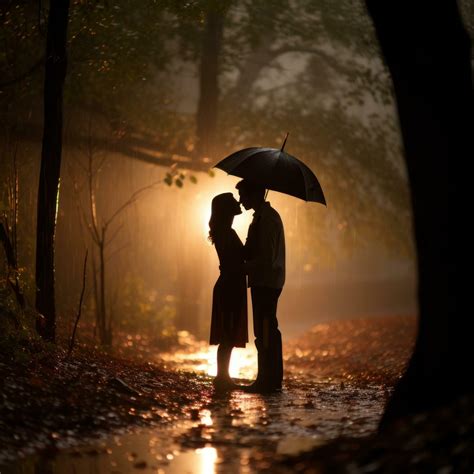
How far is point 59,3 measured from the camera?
34.9 ft

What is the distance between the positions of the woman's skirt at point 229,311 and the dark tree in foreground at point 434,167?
9.49 feet

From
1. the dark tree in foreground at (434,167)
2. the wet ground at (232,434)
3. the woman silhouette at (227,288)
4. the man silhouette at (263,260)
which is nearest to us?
the wet ground at (232,434)

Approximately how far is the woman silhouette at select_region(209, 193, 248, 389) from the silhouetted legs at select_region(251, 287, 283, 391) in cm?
18

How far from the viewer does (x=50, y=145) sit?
10.6 metres

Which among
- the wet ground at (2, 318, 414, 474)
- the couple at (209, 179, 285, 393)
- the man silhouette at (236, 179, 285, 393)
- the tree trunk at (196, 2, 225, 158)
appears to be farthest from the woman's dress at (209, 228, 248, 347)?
the tree trunk at (196, 2, 225, 158)

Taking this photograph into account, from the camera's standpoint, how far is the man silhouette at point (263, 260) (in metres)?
9.03

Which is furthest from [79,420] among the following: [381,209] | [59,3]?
[381,209]

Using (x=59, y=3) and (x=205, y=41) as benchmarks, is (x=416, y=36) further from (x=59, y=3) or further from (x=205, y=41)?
(x=205, y=41)

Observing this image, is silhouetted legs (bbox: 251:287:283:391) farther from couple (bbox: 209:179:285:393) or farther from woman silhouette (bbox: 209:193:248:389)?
woman silhouette (bbox: 209:193:248:389)

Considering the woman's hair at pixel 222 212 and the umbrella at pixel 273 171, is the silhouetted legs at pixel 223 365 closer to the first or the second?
the woman's hair at pixel 222 212

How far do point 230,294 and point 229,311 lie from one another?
7.8 inches

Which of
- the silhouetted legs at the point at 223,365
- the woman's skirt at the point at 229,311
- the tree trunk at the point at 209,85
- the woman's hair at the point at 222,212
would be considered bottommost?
the silhouetted legs at the point at 223,365

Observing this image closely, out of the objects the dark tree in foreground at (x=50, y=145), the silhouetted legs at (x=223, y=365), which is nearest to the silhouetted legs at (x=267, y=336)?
the silhouetted legs at (x=223, y=365)

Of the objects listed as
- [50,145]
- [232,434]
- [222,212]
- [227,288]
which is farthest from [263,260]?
[50,145]
